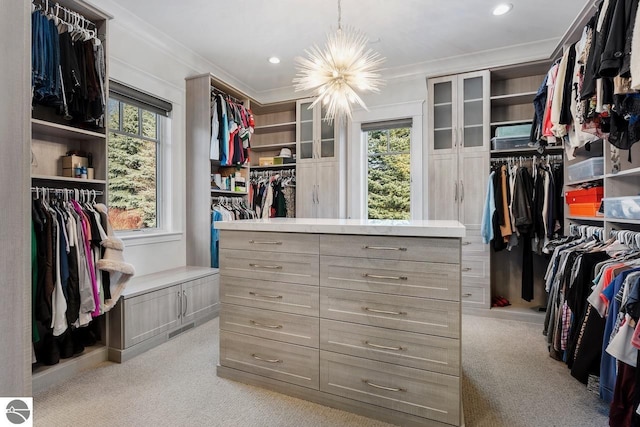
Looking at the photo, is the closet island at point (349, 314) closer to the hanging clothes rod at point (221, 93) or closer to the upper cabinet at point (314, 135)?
the hanging clothes rod at point (221, 93)

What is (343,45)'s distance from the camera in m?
2.22

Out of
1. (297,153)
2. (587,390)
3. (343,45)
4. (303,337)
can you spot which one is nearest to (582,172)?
(587,390)

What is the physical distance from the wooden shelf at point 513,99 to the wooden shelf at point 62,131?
390 cm

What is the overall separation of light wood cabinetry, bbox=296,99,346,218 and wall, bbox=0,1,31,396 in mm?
3789

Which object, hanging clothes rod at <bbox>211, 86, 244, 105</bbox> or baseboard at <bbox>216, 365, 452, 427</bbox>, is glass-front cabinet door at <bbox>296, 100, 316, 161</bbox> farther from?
baseboard at <bbox>216, 365, 452, 427</bbox>

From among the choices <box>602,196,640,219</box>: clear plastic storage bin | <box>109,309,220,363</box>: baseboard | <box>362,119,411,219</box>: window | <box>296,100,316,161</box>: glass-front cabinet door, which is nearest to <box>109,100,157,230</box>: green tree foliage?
<box>109,309,220,363</box>: baseboard

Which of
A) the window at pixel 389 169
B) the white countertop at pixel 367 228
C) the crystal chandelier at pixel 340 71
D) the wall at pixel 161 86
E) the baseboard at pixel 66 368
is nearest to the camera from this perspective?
the white countertop at pixel 367 228

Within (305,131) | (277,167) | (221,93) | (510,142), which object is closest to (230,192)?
(277,167)

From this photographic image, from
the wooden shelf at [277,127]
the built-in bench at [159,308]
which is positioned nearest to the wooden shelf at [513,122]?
the wooden shelf at [277,127]

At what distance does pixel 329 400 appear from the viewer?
1.90m

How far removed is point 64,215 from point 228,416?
1722 mm

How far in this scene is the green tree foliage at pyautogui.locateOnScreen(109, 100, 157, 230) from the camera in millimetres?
3273
